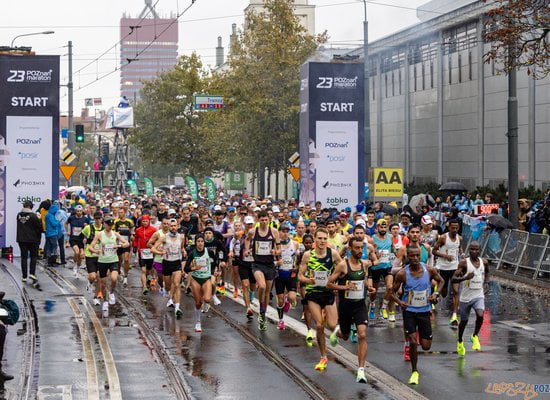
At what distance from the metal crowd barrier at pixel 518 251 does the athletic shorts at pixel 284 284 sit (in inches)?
339

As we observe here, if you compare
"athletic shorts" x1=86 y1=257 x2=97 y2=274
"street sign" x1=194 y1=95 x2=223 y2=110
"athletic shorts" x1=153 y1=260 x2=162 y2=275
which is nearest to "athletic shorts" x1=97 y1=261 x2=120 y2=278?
"athletic shorts" x1=86 y1=257 x2=97 y2=274

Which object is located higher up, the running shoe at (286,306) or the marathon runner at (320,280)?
the marathon runner at (320,280)

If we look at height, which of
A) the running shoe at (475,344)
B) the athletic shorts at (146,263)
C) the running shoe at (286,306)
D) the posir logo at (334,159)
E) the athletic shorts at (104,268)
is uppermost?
the posir logo at (334,159)

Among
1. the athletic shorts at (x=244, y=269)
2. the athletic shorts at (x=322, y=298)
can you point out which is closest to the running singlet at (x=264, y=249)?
the athletic shorts at (x=244, y=269)

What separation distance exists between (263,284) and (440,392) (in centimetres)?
579

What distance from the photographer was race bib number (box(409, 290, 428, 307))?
1313 cm

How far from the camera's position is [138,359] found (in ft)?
46.9

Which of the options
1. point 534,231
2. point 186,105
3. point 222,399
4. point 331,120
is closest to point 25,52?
point 331,120

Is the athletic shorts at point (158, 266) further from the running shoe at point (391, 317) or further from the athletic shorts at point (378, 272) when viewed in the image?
the running shoe at point (391, 317)

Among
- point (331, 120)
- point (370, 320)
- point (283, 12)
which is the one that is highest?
point (283, 12)

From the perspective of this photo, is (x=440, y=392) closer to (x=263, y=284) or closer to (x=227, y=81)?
(x=263, y=284)

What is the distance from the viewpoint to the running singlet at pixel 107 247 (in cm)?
1967

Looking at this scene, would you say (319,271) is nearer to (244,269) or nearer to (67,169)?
(244,269)

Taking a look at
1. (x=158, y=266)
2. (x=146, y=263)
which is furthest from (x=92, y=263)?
(x=146, y=263)
